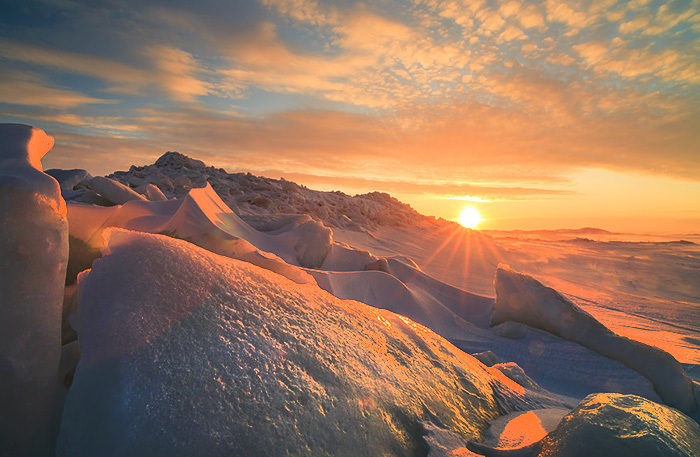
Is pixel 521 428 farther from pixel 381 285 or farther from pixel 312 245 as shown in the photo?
pixel 312 245

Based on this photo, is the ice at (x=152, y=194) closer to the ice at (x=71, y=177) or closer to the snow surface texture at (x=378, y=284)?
the snow surface texture at (x=378, y=284)

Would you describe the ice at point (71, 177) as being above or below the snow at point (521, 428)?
above

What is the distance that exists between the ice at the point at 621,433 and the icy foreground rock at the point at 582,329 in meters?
1.63

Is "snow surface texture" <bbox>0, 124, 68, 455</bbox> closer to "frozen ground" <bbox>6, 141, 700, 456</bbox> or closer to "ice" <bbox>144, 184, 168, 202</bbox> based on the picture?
"frozen ground" <bbox>6, 141, 700, 456</bbox>

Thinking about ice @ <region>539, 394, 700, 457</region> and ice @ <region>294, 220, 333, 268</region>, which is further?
ice @ <region>294, 220, 333, 268</region>

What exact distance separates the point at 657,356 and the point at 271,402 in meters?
3.02

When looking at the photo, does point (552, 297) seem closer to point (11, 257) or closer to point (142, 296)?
point (142, 296)

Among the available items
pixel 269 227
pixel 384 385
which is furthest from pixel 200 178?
pixel 384 385

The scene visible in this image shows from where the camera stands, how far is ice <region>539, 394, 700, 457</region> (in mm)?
981

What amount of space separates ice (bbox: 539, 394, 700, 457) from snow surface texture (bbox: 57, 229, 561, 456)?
328mm

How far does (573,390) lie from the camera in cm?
257

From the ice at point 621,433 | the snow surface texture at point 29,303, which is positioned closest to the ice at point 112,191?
the snow surface texture at point 29,303

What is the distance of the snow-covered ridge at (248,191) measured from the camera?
7.84 meters

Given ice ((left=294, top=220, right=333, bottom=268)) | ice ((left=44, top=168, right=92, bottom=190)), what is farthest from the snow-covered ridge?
ice ((left=294, top=220, right=333, bottom=268))
